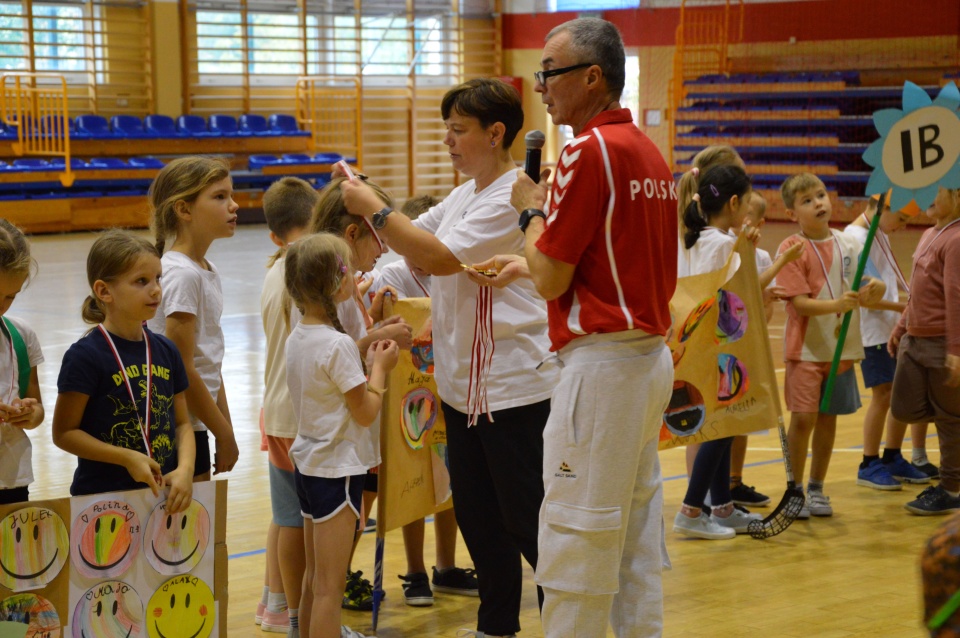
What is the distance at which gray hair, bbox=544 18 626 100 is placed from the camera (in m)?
2.45

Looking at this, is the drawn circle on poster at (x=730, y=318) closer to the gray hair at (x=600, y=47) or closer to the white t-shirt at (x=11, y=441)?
the gray hair at (x=600, y=47)

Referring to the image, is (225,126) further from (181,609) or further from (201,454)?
(181,609)

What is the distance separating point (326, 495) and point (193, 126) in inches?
567

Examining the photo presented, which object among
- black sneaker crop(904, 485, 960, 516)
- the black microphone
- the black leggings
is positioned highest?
the black microphone

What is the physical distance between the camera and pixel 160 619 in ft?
9.14

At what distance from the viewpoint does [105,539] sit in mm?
2697

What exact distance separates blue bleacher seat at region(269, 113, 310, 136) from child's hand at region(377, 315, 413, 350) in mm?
14558

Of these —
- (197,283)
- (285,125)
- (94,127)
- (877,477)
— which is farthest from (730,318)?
(285,125)

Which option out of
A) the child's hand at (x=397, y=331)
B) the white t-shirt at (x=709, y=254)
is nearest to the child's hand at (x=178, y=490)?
the child's hand at (x=397, y=331)

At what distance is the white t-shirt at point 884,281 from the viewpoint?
5.23 metres

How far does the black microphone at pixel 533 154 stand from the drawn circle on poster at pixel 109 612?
1430mm

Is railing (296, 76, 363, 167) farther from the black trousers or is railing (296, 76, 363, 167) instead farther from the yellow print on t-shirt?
the yellow print on t-shirt

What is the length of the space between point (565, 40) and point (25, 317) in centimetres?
797

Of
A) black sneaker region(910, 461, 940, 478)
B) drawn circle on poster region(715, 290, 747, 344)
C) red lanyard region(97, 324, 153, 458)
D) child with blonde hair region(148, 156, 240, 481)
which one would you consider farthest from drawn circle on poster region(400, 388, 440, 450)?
black sneaker region(910, 461, 940, 478)
